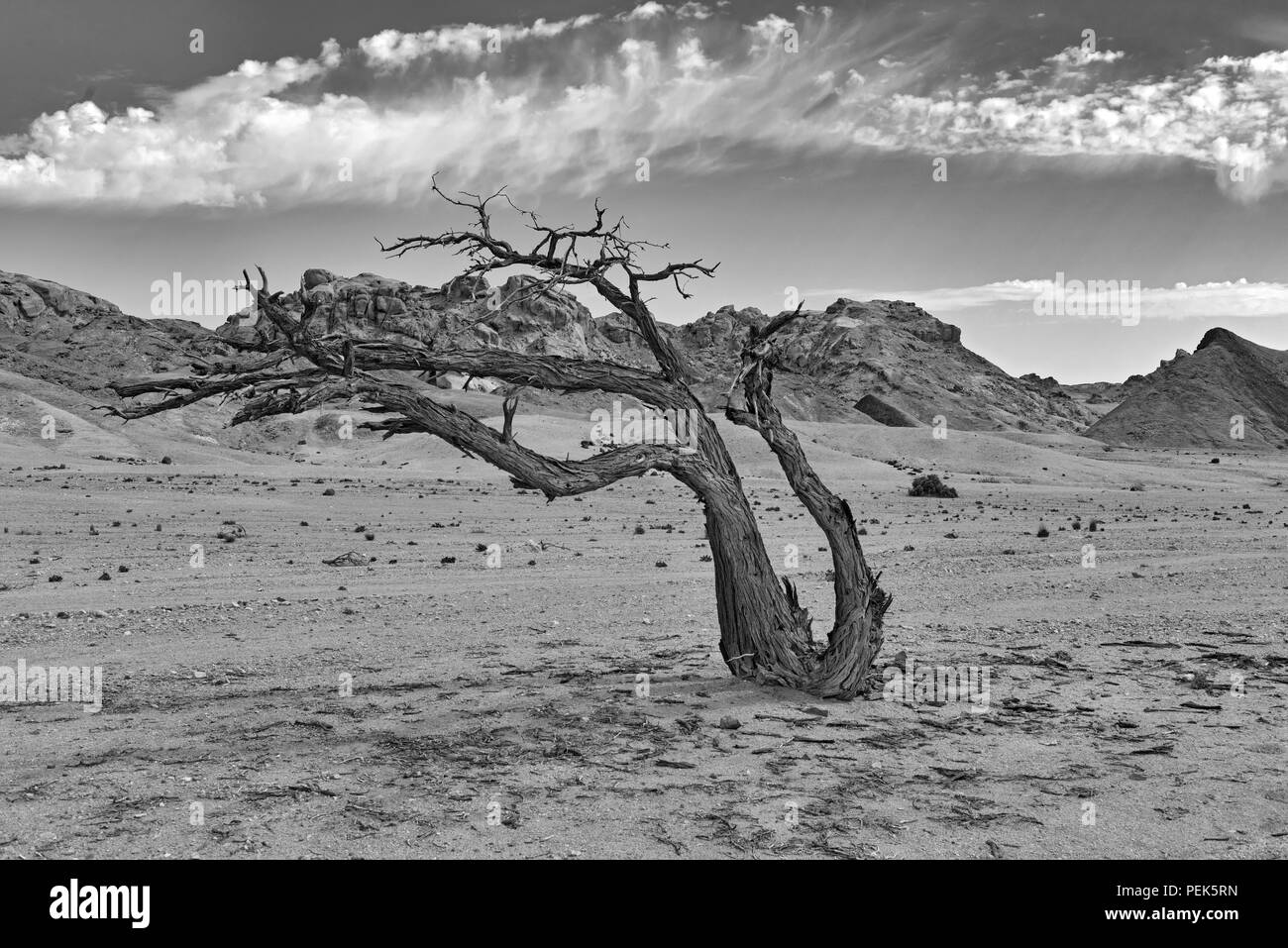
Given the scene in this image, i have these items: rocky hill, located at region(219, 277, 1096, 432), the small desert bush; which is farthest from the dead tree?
rocky hill, located at region(219, 277, 1096, 432)

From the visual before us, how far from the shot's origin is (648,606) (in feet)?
46.9

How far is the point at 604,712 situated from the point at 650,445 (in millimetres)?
2309

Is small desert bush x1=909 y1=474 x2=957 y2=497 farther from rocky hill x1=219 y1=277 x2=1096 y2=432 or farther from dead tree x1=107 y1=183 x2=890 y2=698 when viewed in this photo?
rocky hill x1=219 y1=277 x2=1096 y2=432

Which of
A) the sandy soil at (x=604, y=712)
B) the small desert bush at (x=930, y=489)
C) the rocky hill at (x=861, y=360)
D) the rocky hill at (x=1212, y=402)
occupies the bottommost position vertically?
the sandy soil at (x=604, y=712)

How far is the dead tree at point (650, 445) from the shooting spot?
830cm

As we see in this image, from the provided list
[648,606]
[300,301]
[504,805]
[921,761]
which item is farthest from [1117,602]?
[300,301]

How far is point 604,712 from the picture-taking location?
8.55m

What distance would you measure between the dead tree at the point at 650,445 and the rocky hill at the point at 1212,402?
8960 centimetres

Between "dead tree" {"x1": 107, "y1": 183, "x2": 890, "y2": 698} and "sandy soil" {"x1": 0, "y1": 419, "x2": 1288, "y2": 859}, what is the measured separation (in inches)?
19.6

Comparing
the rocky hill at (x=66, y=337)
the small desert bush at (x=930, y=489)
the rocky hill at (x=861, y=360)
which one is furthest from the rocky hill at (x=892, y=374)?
the small desert bush at (x=930, y=489)

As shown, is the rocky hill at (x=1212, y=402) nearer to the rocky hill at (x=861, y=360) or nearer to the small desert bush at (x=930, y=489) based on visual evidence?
the rocky hill at (x=861, y=360)

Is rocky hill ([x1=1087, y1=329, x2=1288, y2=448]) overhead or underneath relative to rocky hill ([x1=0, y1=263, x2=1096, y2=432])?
underneath

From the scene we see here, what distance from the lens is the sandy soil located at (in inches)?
235
